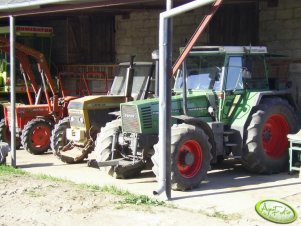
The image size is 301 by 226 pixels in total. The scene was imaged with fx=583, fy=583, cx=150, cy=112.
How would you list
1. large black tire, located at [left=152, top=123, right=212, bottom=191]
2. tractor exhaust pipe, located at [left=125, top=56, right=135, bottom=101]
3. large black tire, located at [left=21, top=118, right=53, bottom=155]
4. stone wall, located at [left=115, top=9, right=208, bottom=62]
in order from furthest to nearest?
stone wall, located at [left=115, top=9, right=208, bottom=62] → large black tire, located at [left=21, top=118, right=53, bottom=155] → tractor exhaust pipe, located at [left=125, top=56, right=135, bottom=101] → large black tire, located at [left=152, top=123, right=212, bottom=191]

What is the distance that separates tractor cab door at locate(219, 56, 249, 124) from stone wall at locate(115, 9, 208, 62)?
3592 mm

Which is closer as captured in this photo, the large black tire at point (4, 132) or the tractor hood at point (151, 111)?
the tractor hood at point (151, 111)

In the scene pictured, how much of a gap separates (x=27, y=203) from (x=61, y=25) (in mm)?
10019

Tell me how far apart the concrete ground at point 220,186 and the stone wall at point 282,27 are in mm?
2430

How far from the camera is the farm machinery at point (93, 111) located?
10.5 m

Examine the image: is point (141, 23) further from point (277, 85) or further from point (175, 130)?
point (175, 130)

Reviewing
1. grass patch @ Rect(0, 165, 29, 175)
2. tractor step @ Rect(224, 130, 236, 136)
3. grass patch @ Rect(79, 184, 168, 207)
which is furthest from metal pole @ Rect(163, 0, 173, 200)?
grass patch @ Rect(0, 165, 29, 175)

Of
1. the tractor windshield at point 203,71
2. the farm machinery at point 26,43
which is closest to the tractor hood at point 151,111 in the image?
the tractor windshield at point 203,71

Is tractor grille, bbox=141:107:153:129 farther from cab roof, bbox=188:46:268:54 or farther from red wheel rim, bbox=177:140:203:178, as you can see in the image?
cab roof, bbox=188:46:268:54

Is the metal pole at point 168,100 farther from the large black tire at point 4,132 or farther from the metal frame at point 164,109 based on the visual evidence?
the large black tire at point 4,132

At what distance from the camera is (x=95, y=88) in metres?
15.5

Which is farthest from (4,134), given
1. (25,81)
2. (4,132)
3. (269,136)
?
(269,136)

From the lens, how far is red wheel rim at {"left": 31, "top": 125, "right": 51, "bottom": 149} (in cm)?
1229

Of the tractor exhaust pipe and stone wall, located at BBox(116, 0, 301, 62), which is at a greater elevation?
stone wall, located at BBox(116, 0, 301, 62)
